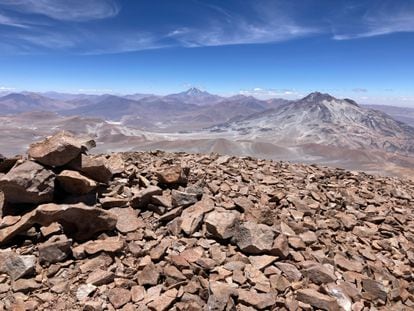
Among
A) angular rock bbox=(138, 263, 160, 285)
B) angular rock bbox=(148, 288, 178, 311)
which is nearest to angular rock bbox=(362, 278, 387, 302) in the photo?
angular rock bbox=(148, 288, 178, 311)


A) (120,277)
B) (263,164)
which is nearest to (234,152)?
(263,164)

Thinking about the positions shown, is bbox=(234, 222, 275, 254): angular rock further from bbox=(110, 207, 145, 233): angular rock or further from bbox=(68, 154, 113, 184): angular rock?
bbox=(68, 154, 113, 184): angular rock

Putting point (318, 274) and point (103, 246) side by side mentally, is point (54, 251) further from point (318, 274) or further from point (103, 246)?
point (318, 274)

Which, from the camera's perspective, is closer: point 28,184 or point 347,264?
point 28,184

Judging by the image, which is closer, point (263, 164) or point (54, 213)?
point (54, 213)

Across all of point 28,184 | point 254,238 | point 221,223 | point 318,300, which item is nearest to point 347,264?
point 318,300

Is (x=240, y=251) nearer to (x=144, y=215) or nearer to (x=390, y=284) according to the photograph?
(x=144, y=215)
